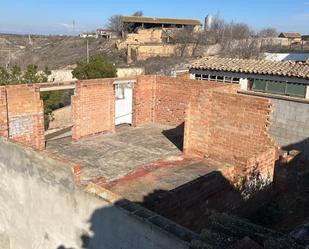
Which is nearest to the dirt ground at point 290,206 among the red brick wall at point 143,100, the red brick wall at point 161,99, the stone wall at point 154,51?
the red brick wall at point 161,99

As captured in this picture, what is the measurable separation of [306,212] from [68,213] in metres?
5.60

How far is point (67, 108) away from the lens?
22281 millimetres

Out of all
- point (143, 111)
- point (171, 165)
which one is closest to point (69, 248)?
point (171, 165)

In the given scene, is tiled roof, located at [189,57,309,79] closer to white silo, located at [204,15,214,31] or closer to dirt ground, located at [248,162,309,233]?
dirt ground, located at [248,162,309,233]

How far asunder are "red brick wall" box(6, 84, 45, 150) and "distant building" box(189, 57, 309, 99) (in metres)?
8.61

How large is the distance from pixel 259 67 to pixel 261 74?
17.8 inches

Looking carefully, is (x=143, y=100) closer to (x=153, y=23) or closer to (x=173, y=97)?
(x=173, y=97)

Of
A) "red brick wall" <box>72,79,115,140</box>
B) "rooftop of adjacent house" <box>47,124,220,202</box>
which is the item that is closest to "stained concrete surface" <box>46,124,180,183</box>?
"rooftop of adjacent house" <box>47,124,220,202</box>

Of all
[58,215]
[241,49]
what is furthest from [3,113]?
[241,49]

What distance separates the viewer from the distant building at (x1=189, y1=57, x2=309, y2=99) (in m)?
14.7

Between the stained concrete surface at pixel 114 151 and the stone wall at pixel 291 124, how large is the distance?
14.1ft

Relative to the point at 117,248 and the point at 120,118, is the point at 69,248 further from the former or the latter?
the point at 120,118

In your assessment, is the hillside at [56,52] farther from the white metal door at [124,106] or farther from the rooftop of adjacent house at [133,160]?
the rooftop of adjacent house at [133,160]

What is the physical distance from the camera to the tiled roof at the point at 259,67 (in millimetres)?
14828
